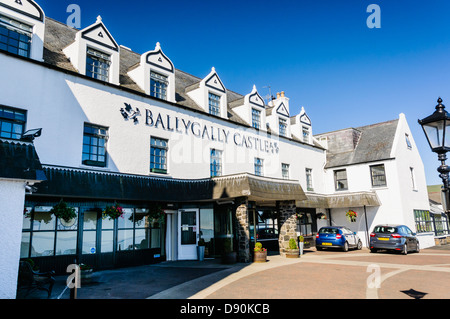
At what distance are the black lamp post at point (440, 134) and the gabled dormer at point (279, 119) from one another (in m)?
18.0

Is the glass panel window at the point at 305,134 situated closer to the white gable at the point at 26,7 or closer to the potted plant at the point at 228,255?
the potted plant at the point at 228,255

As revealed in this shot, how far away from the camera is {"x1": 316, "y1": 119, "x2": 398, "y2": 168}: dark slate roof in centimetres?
2576

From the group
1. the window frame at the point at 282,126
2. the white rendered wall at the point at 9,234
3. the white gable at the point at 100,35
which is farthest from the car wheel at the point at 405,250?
the white rendered wall at the point at 9,234

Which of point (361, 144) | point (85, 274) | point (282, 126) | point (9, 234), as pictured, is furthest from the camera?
point (361, 144)

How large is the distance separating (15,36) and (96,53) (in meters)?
3.19

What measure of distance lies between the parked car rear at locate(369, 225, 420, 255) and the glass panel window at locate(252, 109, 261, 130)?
1008 centimetres

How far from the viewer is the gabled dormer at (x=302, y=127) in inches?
1037

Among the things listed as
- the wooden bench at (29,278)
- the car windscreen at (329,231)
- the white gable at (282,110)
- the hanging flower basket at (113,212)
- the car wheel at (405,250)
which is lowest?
the car wheel at (405,250)

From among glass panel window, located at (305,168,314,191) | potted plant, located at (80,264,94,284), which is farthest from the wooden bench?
glass panel window, located at (305,168,314,191)

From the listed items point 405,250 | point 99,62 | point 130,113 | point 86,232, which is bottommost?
point 405,250

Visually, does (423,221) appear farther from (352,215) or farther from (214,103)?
(214,103)

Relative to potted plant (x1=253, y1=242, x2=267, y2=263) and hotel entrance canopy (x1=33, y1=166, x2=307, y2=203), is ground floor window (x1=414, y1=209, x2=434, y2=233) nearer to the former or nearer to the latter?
hotel entrance canopy (x1=33, y1=166, x2=307, y2=203)

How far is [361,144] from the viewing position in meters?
27.9

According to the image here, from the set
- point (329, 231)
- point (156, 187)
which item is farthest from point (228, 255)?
point (329, 231)
